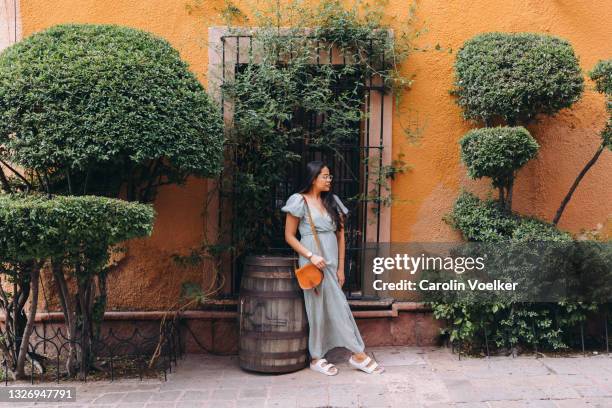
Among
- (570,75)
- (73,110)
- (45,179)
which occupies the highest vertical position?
(570,75)

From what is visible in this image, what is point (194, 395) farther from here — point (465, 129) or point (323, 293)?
point (465, 129)

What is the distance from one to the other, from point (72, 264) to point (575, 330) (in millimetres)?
4225

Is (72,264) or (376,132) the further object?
(376,132)

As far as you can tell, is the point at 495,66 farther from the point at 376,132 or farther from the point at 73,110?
the point at 73,110

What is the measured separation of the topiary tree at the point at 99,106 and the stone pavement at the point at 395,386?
1644 millimetres

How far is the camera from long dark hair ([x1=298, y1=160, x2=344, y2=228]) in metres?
5.04

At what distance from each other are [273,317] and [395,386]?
1.09 m

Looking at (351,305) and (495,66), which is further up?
(495,66)

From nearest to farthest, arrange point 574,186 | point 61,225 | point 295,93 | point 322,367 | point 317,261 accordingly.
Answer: point 61,225 < point 317,261 < point 322,367 < point 295,93 < point 574,186

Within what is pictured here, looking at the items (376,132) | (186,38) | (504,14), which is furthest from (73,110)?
(504,14)

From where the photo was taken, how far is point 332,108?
5.38 meters

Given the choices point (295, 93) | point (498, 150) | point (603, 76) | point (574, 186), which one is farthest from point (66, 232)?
point (603, 76)

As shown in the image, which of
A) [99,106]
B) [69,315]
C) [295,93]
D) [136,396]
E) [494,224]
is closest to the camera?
[99,106]

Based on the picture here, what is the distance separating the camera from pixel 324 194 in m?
5.29
